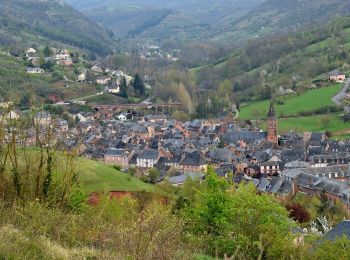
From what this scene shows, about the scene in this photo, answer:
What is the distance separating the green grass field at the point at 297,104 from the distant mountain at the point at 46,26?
165ft

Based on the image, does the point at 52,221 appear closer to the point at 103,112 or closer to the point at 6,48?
the point at 103,112

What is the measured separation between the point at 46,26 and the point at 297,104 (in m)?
84.1

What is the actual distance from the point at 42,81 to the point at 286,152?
3945 centimetres

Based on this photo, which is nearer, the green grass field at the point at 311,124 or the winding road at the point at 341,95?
the green grass field at the point at 311,124

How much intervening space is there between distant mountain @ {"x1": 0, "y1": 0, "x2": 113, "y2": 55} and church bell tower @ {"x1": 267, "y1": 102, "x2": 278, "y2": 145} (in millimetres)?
61126

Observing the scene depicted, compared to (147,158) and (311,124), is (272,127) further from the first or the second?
(147,158)

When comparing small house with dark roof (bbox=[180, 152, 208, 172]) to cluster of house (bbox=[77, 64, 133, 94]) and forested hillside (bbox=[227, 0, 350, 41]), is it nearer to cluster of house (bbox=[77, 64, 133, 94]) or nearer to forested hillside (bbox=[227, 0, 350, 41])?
cluster of house (bbox=[77, 64, 133, 94])

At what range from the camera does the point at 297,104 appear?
71.9 m

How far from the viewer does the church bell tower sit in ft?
193

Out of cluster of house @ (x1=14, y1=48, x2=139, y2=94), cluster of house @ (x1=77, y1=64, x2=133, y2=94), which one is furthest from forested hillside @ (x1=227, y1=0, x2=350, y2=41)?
cluster of house @ (x1=14, y1=48, x2=139, y2=94)

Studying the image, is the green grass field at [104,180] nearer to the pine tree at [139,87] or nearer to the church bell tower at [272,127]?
the church bell tower at [272,127]

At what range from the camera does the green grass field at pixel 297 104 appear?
228ft

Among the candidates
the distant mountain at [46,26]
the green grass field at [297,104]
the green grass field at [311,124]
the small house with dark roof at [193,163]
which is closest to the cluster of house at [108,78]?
the distant mountain at [46,26]

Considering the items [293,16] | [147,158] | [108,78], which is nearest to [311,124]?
[147,158]
